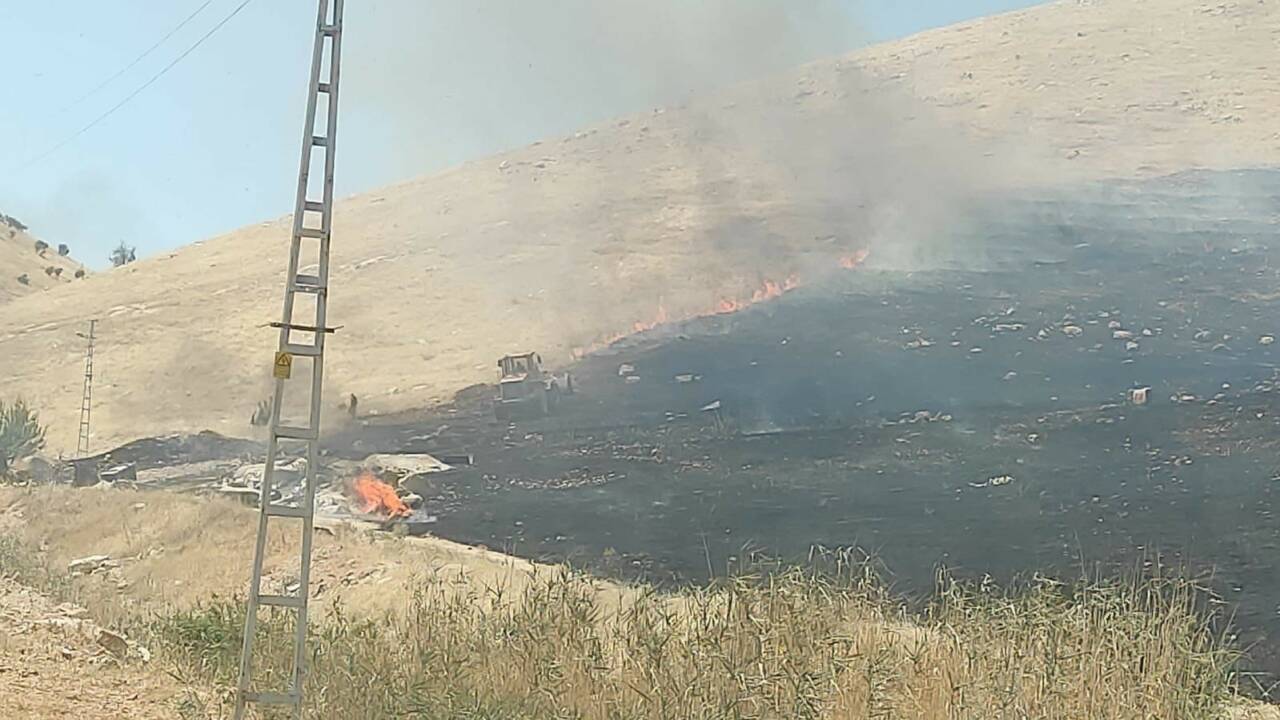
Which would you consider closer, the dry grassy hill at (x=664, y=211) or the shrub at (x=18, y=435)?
the shrub at (x=18, y=435)

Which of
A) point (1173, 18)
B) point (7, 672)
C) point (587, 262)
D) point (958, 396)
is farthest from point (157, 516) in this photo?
point (1173, 18)

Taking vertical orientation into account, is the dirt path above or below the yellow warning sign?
below

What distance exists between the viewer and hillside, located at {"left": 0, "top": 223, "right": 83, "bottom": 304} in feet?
234

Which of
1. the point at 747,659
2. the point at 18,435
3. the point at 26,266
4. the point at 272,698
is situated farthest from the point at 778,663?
the point at 26,266

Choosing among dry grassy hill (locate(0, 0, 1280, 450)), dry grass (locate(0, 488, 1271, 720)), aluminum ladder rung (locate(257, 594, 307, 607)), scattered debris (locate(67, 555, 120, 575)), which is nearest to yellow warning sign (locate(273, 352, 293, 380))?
aluminum ladder rung (locate(257, 594, 307, 607))

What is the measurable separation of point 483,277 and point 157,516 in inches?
1169

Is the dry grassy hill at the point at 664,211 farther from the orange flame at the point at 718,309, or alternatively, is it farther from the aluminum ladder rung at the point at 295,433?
the aluminum ladder rung at the point at 295,433

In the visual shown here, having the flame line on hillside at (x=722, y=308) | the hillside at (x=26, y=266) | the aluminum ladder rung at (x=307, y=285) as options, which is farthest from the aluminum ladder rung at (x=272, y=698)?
the hillside at (x=26, y=266)

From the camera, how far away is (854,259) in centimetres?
4803

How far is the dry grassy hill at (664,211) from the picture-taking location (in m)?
45.6

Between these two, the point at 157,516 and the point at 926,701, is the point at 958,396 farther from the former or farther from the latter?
Result: the point at 926,701

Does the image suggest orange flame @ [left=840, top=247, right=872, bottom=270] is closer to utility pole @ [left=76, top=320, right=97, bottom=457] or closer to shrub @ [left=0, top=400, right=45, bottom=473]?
utility pole @ [left=76, top=320, right=97, bottom=457]

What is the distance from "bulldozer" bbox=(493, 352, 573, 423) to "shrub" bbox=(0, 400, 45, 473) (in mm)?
11652

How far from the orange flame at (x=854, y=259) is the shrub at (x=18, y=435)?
26.2m
